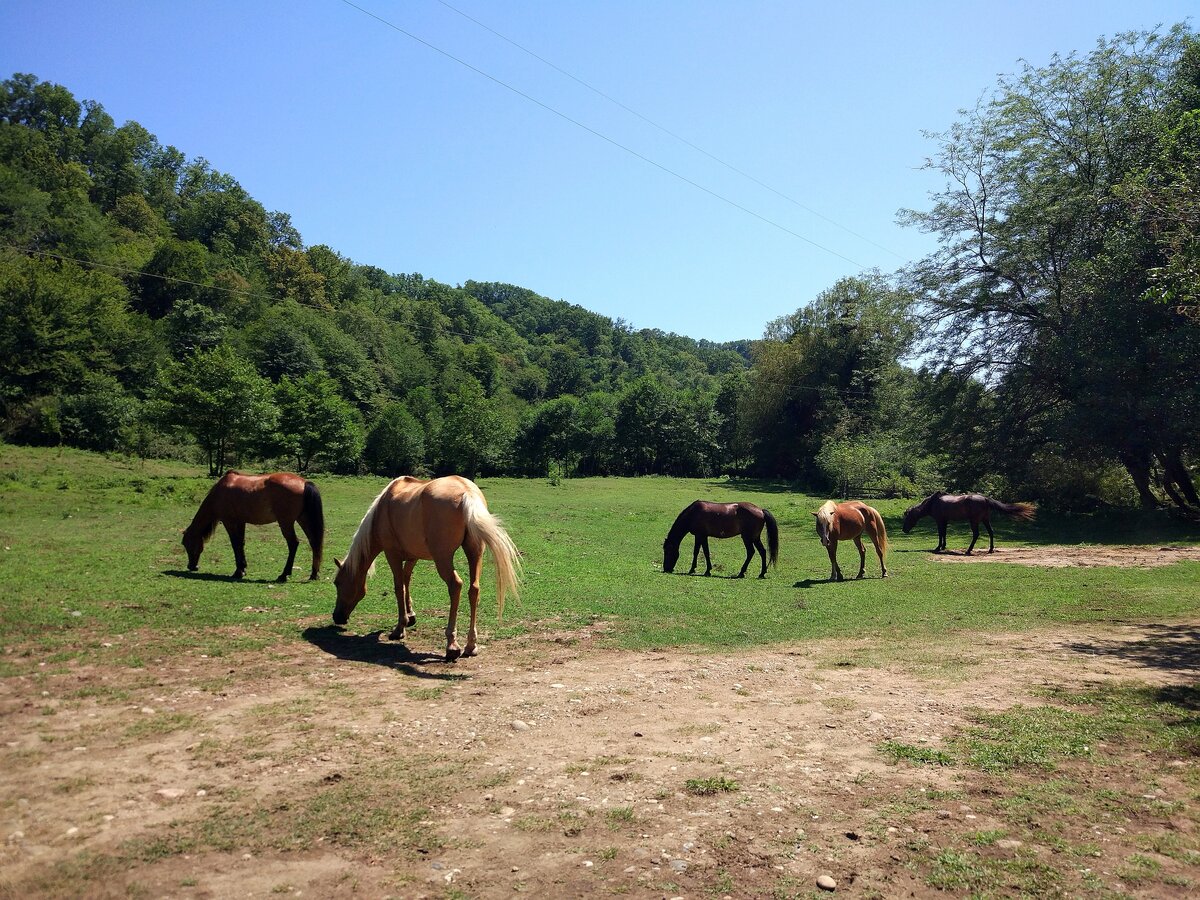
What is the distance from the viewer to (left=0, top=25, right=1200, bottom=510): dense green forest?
2517 cm

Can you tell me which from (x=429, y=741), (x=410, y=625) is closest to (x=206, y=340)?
(x=410, y=625)

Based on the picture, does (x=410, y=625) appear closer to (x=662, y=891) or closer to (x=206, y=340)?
(x=662, y=891)

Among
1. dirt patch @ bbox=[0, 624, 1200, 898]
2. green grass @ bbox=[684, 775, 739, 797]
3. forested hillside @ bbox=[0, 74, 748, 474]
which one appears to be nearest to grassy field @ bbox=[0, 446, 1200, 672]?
dirt patch @ bbox=[0, 624, 1200, 898]

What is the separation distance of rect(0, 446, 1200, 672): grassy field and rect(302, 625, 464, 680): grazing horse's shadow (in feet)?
1.34

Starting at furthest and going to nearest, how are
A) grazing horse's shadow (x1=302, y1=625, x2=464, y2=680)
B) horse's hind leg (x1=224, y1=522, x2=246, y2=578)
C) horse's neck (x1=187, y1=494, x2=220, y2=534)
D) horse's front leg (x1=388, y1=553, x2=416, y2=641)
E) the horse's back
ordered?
horse's neck (x1=187, y1=494, x2=220, y2=534), horse's hind leg (x1=224, y1=522, x2=246, y2=578), horse's front leg (x1=388, y1=553, x2=416, y2=641), the horse's back, grazing horse's shadow (x1=302, y1=625, x2=464, y2=680)

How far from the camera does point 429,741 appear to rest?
568cm

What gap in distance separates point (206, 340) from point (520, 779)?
225 feet

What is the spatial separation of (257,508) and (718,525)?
35.6 ft

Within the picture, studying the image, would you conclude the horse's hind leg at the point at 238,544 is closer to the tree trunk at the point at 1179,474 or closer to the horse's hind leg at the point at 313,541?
the horse's hind leg at the point at 313,541

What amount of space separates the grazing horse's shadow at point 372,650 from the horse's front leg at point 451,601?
0.17 meters

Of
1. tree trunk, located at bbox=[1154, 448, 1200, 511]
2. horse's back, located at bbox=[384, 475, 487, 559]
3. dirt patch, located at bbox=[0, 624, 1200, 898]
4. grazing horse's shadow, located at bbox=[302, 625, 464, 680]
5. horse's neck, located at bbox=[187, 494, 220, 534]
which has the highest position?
tree trunk, located at bbox=[1154, 448, 1200, 511]

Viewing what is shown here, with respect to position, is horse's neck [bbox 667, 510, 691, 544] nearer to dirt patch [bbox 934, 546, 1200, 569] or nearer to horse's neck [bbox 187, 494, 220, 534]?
dirt patch [bbox 934, 546, 1200, 569]

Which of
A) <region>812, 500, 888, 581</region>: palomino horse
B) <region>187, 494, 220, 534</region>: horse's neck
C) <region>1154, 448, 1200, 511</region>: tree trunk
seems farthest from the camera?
<region>1154, 448, 1200, 511</region>: tree trunk

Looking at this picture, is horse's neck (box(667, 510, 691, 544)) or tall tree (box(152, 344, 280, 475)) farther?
tall tree (box(152, 344, 280, 475))
